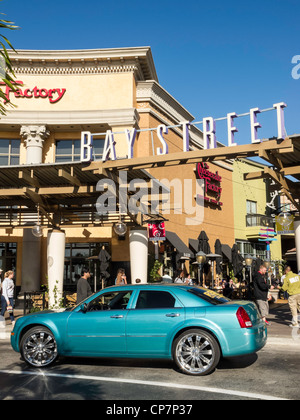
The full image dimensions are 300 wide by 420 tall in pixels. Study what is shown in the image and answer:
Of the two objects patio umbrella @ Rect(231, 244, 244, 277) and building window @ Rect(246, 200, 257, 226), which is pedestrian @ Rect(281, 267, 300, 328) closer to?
patio umbrella @ Rect(231, 244, 244, 277)

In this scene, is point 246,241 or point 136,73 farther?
point 246,241

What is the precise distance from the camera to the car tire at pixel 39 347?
7641 mm

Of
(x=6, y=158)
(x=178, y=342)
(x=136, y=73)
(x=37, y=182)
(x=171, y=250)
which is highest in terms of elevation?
(x=136, y=73)

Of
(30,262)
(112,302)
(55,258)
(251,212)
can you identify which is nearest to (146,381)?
(112,302)

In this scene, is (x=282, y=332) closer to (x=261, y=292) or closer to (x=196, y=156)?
(x=261, y=292)

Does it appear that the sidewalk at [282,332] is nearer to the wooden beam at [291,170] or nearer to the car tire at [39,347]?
the wooden beam at [291,170]

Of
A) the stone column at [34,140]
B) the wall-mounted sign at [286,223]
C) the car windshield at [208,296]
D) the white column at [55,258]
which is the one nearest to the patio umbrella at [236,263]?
the wall-mounted sign at [286,223]

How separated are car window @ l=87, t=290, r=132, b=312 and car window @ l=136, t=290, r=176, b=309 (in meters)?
0.28

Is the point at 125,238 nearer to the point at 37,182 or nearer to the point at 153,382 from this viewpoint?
the point at 37,182

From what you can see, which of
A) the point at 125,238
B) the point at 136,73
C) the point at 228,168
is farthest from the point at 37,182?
the point at 228,168

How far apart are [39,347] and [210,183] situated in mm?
26338

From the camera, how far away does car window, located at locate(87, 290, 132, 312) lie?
25.1ft
